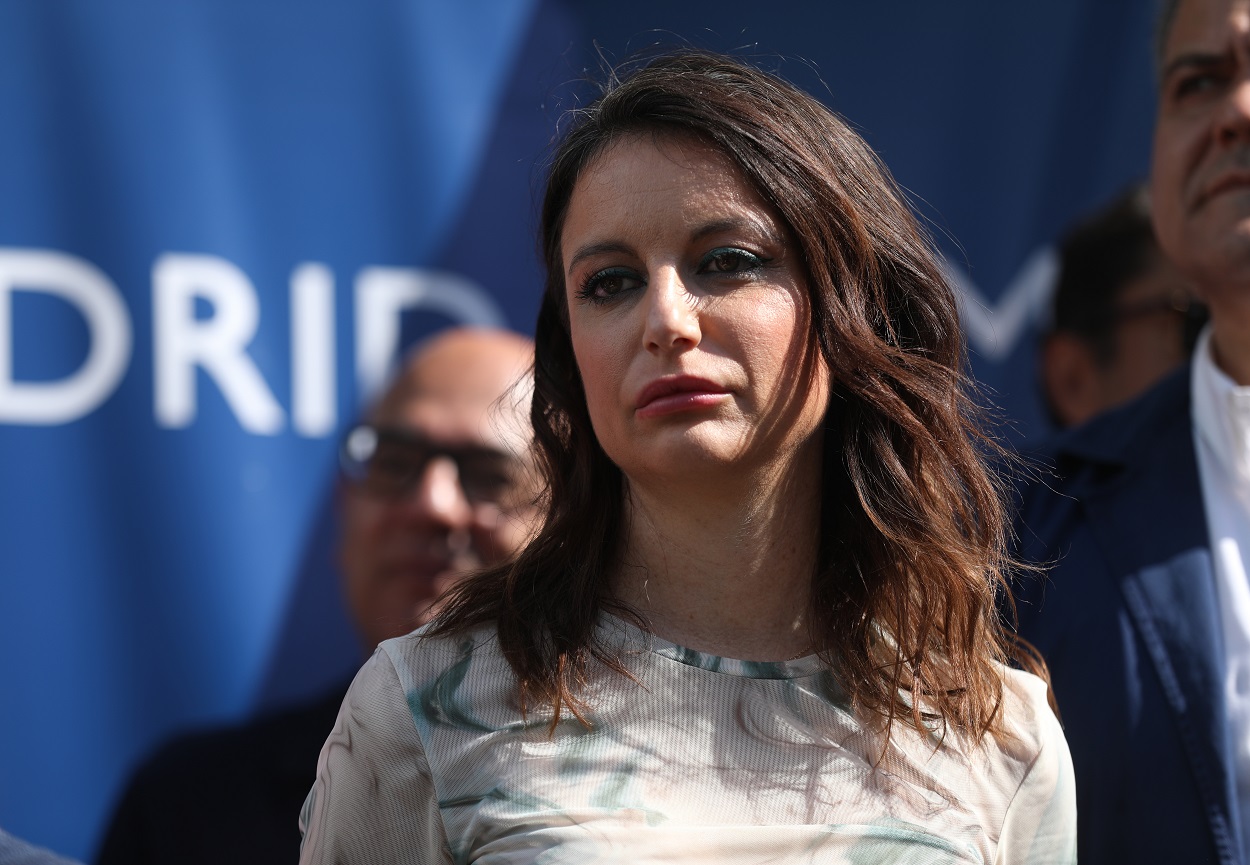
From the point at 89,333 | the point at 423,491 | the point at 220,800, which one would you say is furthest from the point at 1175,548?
the point at 89,333

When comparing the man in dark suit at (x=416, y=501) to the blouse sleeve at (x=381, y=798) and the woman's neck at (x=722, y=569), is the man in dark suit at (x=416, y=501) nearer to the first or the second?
the woman's neck at (x=722, y=569)

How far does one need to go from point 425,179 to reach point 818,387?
1595mm

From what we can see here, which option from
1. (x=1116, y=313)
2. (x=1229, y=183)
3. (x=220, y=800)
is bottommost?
(x=220, y=800)

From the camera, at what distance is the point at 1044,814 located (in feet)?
5.26

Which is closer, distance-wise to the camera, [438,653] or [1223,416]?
[438,653]

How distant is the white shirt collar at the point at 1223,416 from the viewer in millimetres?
2215

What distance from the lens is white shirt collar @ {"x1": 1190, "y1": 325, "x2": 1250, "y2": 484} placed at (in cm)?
221

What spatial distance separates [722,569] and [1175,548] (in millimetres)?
964

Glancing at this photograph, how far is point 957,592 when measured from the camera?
1.64 meters

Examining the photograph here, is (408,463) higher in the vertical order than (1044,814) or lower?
higher

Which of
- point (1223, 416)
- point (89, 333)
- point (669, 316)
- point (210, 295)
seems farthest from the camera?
point (210, 295)

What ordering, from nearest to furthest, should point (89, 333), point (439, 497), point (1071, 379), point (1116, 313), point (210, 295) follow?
1. point (89, 333)
2. point (210, 295)
3. point (439, 497)
4. point (1116, 313)
5. point (1071, 379)

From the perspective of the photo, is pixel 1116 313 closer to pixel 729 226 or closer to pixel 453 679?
pixel 729 226

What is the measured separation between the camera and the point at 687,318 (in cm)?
146
